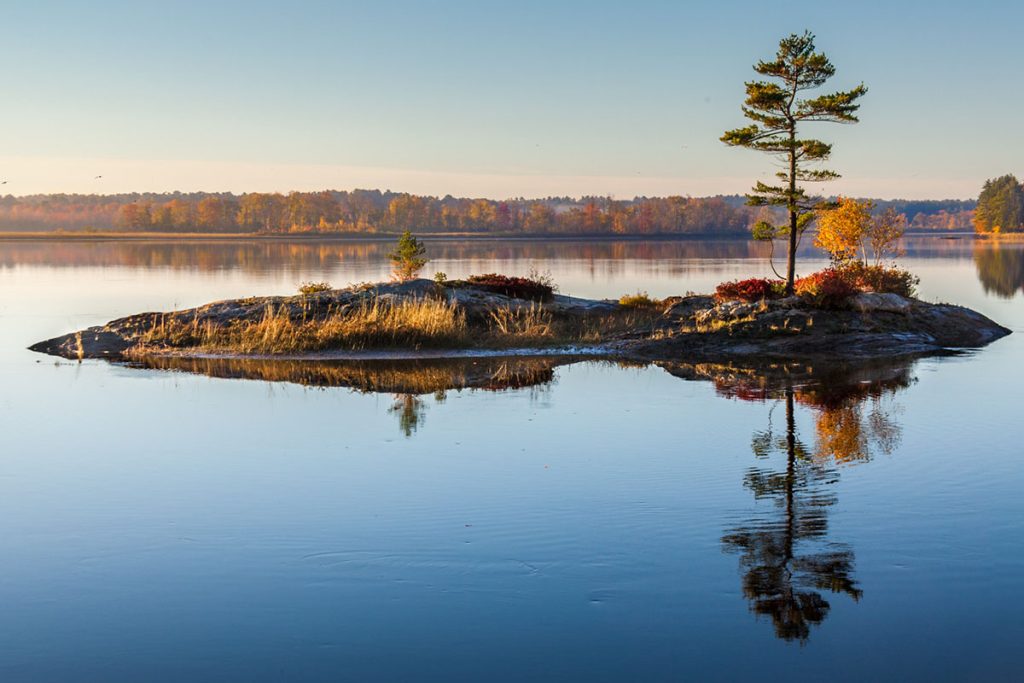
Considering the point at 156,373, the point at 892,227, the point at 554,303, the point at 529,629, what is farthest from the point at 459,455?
the point at 892,227

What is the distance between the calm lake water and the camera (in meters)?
7.15

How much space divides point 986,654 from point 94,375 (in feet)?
62.7

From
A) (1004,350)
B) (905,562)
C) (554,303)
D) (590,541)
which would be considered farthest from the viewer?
(554,303)

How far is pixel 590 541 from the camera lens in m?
9.39

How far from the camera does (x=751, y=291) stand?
27.9 metres

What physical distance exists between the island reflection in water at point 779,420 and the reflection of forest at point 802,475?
0.04 ft

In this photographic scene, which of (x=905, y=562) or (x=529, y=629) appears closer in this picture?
(x=529, y=629)

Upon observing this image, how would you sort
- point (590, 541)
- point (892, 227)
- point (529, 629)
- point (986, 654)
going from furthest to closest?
point (892, 227)
point (590, 541)
point (529, 629)
point (986, 654)

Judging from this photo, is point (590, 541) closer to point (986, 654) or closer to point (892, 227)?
point (986, 654)

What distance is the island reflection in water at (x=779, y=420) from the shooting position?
8367mm

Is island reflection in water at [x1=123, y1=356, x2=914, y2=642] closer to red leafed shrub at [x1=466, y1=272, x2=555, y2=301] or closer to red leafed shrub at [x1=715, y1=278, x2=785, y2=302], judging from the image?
red leafed shrub at [x1=715, y1=278, x2=785, y2=302]

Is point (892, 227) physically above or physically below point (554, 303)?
above

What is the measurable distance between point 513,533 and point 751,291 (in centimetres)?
1965

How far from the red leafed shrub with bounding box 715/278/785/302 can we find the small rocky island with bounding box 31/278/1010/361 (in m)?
0.48
